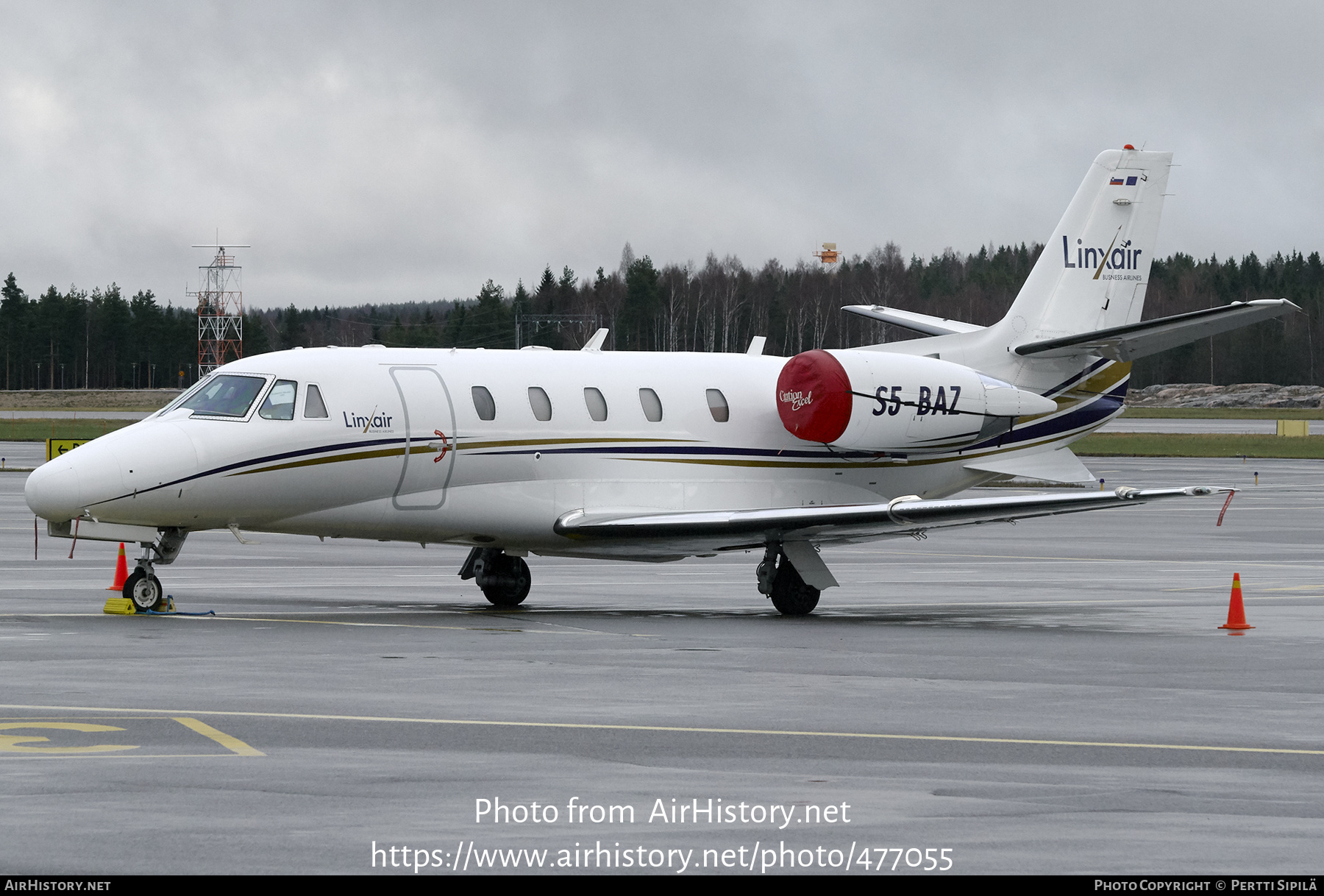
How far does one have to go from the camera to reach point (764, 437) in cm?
2323

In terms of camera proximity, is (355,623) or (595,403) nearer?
(355,623)

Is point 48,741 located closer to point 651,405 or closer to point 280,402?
point 280,402

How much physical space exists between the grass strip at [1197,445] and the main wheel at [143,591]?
193 ft

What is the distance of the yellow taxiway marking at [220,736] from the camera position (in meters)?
11.2

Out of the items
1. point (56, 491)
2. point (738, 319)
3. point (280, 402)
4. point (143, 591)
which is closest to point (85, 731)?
point (56, 491)

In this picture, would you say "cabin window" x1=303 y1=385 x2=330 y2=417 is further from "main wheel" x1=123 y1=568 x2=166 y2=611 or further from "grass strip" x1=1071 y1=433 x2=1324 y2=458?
"grass strip" x1=1071 y1=433 x2=1324 y2=458

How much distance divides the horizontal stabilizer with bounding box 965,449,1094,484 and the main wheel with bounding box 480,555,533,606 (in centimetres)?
658

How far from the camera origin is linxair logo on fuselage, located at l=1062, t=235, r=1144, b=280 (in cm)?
2588

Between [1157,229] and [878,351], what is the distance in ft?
16.7

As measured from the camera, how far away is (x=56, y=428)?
9325 cm

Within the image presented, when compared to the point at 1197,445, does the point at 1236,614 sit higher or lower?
lower

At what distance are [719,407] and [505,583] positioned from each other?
11.9 ft
